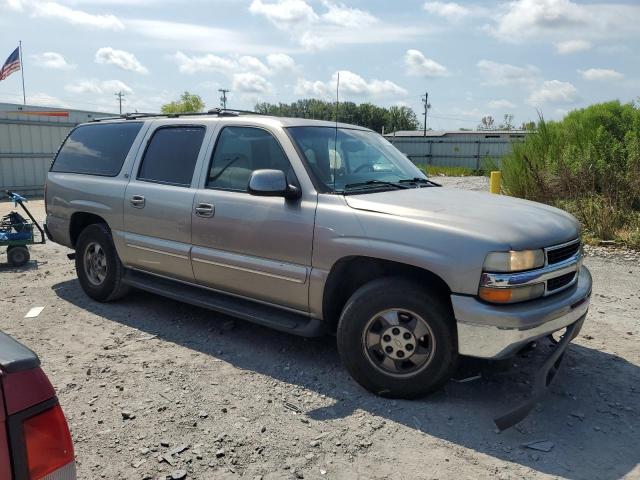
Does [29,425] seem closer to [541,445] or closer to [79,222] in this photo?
A: [541,445]

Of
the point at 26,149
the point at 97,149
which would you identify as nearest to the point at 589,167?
the point at 97,149

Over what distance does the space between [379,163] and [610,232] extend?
18.6 feet

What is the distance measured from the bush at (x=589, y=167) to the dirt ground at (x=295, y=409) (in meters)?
4.12

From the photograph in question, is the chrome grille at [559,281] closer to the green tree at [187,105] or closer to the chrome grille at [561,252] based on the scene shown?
the chrome grille at [561,252]

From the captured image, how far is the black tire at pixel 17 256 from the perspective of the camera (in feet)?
24.0

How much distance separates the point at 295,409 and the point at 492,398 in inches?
53.5

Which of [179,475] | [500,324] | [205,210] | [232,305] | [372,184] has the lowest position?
[179,475]

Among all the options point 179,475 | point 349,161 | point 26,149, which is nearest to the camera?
point 179,475

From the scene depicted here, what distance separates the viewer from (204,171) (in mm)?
4621

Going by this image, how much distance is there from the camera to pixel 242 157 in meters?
4.45

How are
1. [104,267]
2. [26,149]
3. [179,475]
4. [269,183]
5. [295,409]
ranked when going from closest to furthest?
[179,475] → [295,409] → [269,183] → [104,267] → [26,149]

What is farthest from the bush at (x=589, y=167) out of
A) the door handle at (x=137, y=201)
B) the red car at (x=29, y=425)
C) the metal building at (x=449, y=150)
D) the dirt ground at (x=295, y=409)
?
the metal building at (x=449, y=150)

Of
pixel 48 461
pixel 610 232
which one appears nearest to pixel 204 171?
pixel 48 461

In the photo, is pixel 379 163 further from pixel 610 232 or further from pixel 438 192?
pixel 610 232
